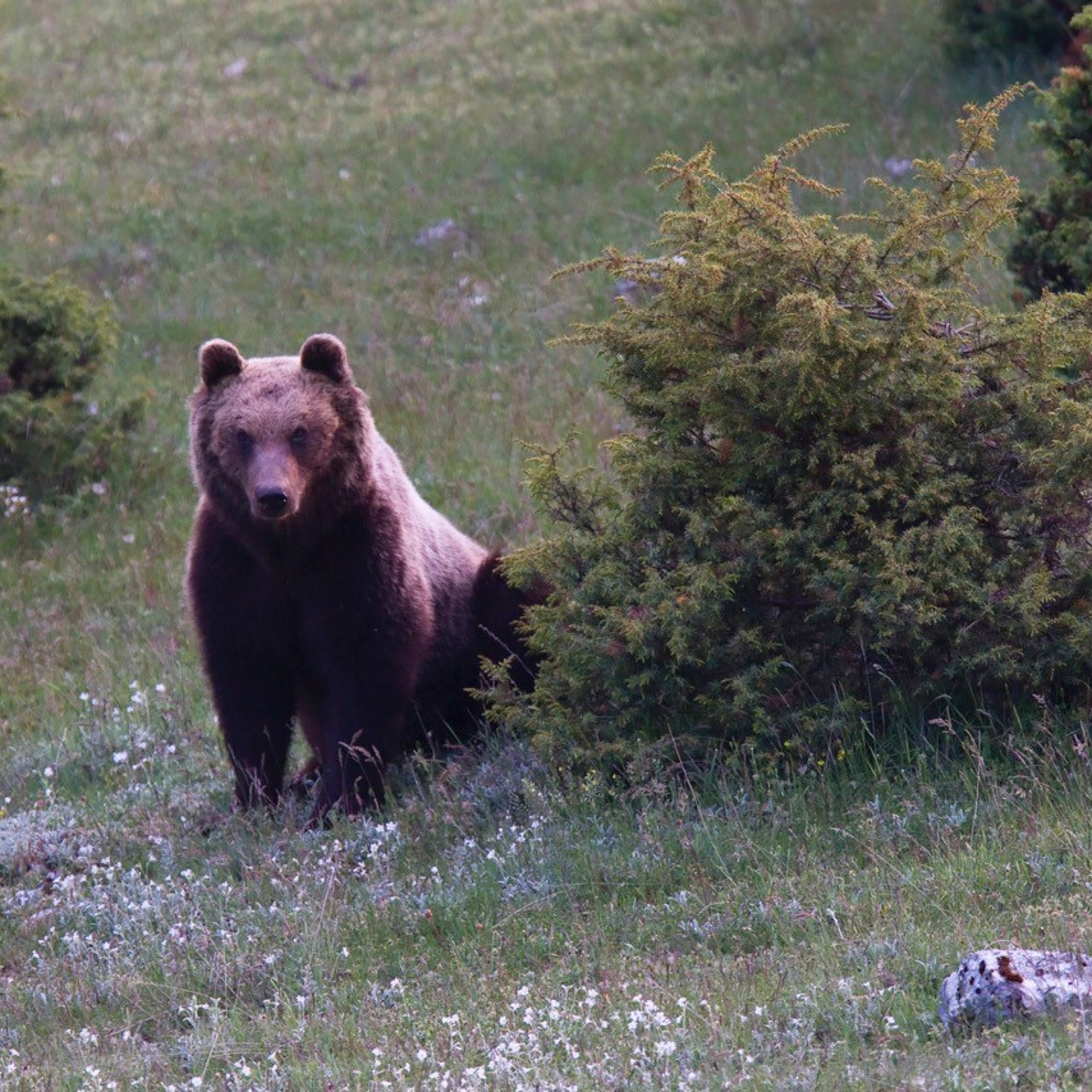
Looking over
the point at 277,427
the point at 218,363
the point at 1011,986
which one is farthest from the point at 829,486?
the point at 218,363

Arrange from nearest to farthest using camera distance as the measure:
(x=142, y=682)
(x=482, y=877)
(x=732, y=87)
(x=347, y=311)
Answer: (x=482, y=877), (x=142, y=682), (x=347, y=311), (x=732, y=87)

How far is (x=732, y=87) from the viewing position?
60.8 feet

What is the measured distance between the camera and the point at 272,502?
21.1 ft

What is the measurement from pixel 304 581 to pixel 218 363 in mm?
1062

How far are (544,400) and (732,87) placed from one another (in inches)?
286

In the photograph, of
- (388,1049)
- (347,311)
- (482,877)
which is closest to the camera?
(388,1049)

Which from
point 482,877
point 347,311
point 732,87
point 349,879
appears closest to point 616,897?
point 482,877

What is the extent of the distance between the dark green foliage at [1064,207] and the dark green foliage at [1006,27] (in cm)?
821

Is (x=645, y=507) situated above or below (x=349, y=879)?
above

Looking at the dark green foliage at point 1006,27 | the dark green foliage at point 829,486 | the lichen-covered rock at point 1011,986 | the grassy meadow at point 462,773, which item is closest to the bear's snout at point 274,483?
the grassy meadow at point 462,773

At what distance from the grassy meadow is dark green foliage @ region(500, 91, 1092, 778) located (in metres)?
0.30

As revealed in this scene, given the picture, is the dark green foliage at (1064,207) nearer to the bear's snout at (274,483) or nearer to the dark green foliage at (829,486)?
the dark green foliage at (829,486)

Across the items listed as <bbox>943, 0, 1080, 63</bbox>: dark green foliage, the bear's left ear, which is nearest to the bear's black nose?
the bear's left ear

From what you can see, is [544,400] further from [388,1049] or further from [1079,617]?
[388,1049]
